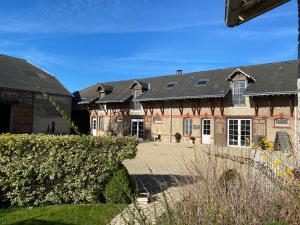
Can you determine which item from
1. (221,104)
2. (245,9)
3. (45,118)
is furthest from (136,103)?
(245,9)

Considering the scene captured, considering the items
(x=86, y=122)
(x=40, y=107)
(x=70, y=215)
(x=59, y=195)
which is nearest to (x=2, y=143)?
(x=59, y=195)

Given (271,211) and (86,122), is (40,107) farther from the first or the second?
(271,211)

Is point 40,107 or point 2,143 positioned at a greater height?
point 40,107

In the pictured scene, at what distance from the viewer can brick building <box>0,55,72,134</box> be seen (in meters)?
24.3

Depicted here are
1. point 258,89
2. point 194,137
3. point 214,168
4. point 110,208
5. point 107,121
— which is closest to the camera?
point 214,168

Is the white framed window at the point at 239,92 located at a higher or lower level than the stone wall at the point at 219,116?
higher

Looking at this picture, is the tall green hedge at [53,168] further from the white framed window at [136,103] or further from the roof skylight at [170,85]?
the white framed window at [136,103]

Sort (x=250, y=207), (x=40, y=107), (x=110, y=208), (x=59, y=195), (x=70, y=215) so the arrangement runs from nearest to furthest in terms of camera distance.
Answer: (x=250, y=207)
(x=70, y=215)
(x=110, y=208)
(x=59, y=195)
(x=40, y=107)

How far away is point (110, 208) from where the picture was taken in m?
5.69

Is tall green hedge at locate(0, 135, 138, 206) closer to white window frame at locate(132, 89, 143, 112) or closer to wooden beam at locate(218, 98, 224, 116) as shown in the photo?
wooden beam at locate(218, 98, 224, 116)

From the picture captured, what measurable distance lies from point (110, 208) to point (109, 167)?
91 centimetres

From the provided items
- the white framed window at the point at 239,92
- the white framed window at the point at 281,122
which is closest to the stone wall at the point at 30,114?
the white framed window at the point at 239,92

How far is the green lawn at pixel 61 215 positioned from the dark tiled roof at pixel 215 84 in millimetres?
14533

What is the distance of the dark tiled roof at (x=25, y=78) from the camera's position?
25.0 meters
